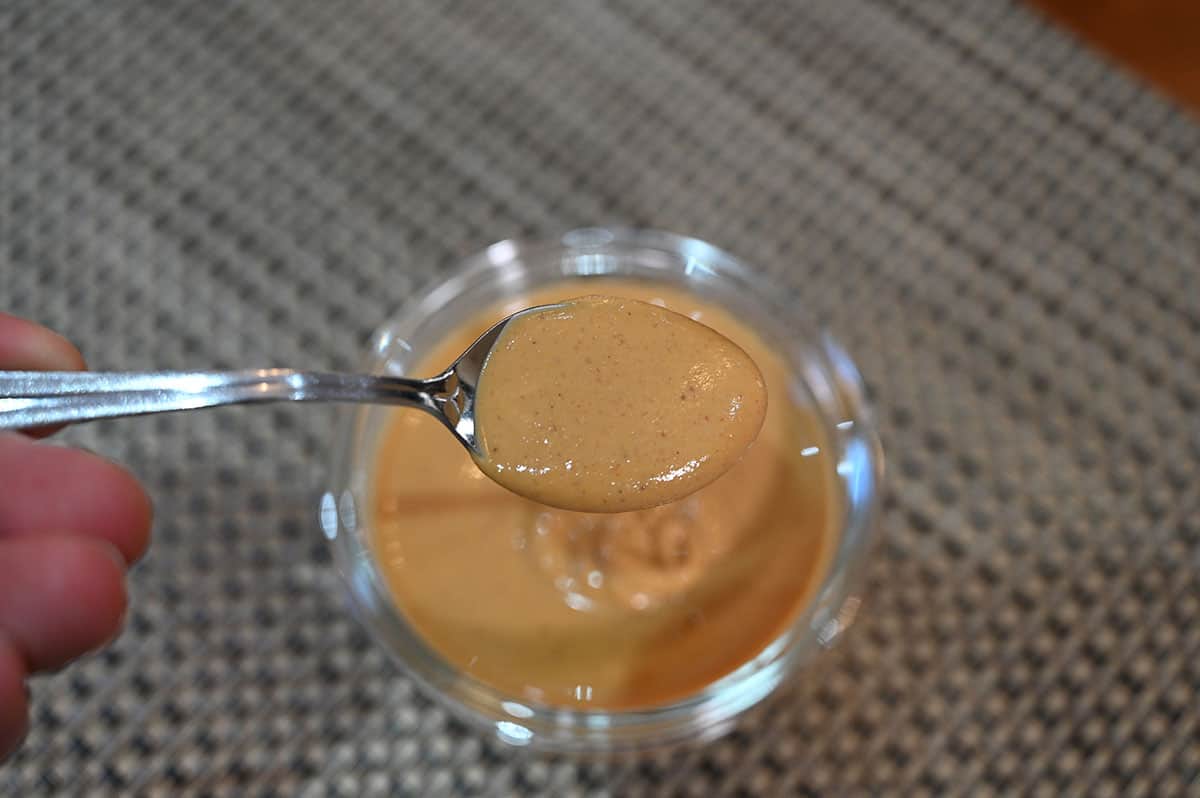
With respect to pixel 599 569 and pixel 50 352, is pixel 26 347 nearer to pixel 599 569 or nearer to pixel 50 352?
pixel 50 352

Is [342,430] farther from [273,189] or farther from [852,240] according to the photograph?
[852,240]

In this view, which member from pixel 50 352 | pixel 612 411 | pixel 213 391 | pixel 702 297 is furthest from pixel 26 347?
pixel 702 297

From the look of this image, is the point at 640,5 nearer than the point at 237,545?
No

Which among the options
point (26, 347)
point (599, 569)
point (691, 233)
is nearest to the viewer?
point (26, 347)

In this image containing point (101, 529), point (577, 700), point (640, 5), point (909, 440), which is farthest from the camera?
point (640, 5)

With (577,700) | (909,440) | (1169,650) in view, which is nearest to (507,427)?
(577,700)

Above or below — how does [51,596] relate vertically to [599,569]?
above

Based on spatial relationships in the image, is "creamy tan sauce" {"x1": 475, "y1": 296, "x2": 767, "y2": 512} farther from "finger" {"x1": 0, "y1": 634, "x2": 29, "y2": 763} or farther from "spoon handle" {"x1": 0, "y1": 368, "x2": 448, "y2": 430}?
"finger" {"x1": 0, "y1": 634, "x2": 29, "y2": 763}
